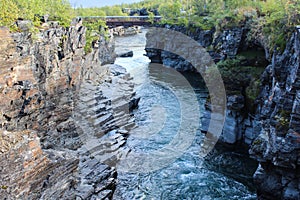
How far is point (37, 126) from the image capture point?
24531mm

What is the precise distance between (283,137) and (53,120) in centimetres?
1846

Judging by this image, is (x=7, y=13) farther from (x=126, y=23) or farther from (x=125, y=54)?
(x=125, y=54)

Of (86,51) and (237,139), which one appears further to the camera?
(86,51)

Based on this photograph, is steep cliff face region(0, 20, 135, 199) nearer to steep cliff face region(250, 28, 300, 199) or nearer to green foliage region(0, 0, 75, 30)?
green foliage region(0, 0, 75, 30)

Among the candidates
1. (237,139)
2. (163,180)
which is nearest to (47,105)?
(163,180)

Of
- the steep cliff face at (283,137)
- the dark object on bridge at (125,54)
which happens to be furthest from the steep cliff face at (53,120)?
the dark object on bridge at (125,54)

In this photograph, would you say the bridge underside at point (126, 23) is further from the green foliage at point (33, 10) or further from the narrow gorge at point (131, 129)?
the green foliage at point (33, 10)

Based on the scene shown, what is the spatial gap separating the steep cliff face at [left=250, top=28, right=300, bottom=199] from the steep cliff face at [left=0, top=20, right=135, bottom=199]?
37.0 ft

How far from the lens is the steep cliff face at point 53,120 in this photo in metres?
16.8

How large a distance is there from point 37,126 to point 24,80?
4.24 metres

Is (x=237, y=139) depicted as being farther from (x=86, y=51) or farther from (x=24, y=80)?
(x=86, y=51)

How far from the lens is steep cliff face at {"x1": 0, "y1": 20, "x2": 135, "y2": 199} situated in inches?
661

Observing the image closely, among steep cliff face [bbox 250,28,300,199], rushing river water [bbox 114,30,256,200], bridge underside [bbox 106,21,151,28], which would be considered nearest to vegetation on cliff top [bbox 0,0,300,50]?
steep cliff face [bbox 250,28,300,199]

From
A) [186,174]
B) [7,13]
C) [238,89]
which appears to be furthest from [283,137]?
[7,13]
